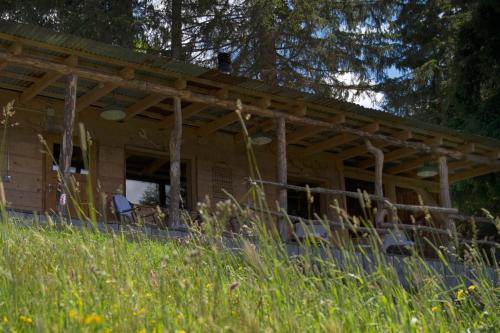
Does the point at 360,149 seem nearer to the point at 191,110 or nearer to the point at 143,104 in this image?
the point at 191,110

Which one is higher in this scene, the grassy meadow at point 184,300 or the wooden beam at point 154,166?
the wooden beam at point 154,166

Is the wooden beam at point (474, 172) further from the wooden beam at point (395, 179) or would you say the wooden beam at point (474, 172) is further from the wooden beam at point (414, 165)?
the wooden beam at point (395, 179)

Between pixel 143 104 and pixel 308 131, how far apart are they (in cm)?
312

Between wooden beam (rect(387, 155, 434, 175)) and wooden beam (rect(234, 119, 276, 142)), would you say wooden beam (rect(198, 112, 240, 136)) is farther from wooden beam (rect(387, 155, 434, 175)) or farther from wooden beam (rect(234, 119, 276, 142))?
wooden beam (rect(387, 155, 434, 175))

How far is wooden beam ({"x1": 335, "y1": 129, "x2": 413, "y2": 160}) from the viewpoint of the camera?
44.9 ft

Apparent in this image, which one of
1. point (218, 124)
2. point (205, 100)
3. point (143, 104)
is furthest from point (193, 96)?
point (218, 124)

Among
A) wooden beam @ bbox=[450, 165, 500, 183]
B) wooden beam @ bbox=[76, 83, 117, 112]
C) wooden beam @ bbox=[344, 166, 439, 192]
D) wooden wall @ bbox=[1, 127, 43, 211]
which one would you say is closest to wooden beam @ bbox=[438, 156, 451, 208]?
wooden beam @ bbox=[450, 165, 500, 183]

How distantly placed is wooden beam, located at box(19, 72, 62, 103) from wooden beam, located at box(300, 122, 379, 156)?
18.1ft

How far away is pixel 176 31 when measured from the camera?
62.3 ft

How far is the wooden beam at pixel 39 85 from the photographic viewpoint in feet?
34.0

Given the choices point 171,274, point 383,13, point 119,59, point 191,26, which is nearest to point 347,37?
point 383,13

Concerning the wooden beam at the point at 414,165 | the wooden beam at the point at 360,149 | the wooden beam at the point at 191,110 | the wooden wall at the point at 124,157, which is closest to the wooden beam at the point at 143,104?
the wooden wall at the point at 124,157

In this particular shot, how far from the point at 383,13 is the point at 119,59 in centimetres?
1291

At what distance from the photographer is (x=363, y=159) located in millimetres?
16344
